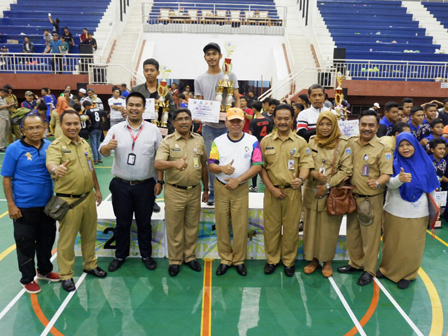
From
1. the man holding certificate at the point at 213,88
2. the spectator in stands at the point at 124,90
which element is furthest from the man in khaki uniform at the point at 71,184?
the spectator in stands at the point at 124,90

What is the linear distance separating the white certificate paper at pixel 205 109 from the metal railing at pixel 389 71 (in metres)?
11.9

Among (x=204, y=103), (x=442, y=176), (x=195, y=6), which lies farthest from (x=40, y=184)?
(x=195, y=6)

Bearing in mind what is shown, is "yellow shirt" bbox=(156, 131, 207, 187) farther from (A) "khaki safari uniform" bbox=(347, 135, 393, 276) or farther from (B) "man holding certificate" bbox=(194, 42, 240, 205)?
(A) "khaki safari uniform" bbox=(347, 135, 393, 276)

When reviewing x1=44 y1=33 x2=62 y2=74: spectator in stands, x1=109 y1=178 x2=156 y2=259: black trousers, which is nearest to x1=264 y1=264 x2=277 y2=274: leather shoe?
x1=109 y1=178 x2=156 y2=259: black trousers

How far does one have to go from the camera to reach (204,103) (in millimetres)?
5184

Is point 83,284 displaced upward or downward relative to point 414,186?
downward

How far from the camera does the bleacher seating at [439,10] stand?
22.3 metres

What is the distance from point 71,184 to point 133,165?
0.73 m

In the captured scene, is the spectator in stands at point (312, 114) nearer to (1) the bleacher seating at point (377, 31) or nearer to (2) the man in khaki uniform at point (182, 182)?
(2) the man in khaki uniform at point (182, 182)

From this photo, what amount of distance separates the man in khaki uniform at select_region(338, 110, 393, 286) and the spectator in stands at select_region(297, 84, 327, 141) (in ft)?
2.62

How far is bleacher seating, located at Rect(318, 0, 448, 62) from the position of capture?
18.4 m

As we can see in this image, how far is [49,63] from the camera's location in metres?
16.6

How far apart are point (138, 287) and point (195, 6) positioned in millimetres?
20669

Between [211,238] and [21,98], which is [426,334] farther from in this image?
[21,98]
